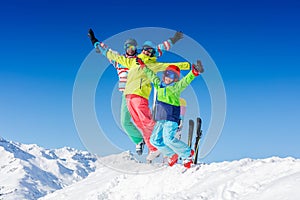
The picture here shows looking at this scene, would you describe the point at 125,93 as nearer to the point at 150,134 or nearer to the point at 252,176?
the point at 150,134

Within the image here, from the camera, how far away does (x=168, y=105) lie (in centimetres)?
793

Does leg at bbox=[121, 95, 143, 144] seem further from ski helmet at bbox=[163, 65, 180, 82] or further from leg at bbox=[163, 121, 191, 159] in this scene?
ski helmet at bbox=[163, 65, 180, 82]

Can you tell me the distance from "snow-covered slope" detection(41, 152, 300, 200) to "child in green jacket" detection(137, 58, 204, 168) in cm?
55

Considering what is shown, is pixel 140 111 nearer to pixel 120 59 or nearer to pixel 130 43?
pixel 120 59

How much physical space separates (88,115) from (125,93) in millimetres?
867

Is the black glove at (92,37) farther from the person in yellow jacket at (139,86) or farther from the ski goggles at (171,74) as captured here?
the ski goggles at (171,74)

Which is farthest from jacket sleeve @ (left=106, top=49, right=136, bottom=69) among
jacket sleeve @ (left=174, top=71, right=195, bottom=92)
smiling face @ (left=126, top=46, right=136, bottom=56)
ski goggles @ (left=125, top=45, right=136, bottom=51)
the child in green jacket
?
jacket sleeve @ (left=174, top=71, right=195, bottom=92)

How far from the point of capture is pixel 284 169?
12281 millimetres

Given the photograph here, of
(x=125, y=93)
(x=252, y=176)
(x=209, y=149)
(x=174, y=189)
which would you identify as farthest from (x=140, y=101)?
(x=174, y=189)

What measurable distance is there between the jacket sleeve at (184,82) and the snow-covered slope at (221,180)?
1532mm

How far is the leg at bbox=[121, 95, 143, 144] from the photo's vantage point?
26.3ft

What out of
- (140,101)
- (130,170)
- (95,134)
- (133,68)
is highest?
(133,68)

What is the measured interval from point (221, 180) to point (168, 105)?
7473mm

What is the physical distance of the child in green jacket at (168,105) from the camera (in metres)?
7.62
